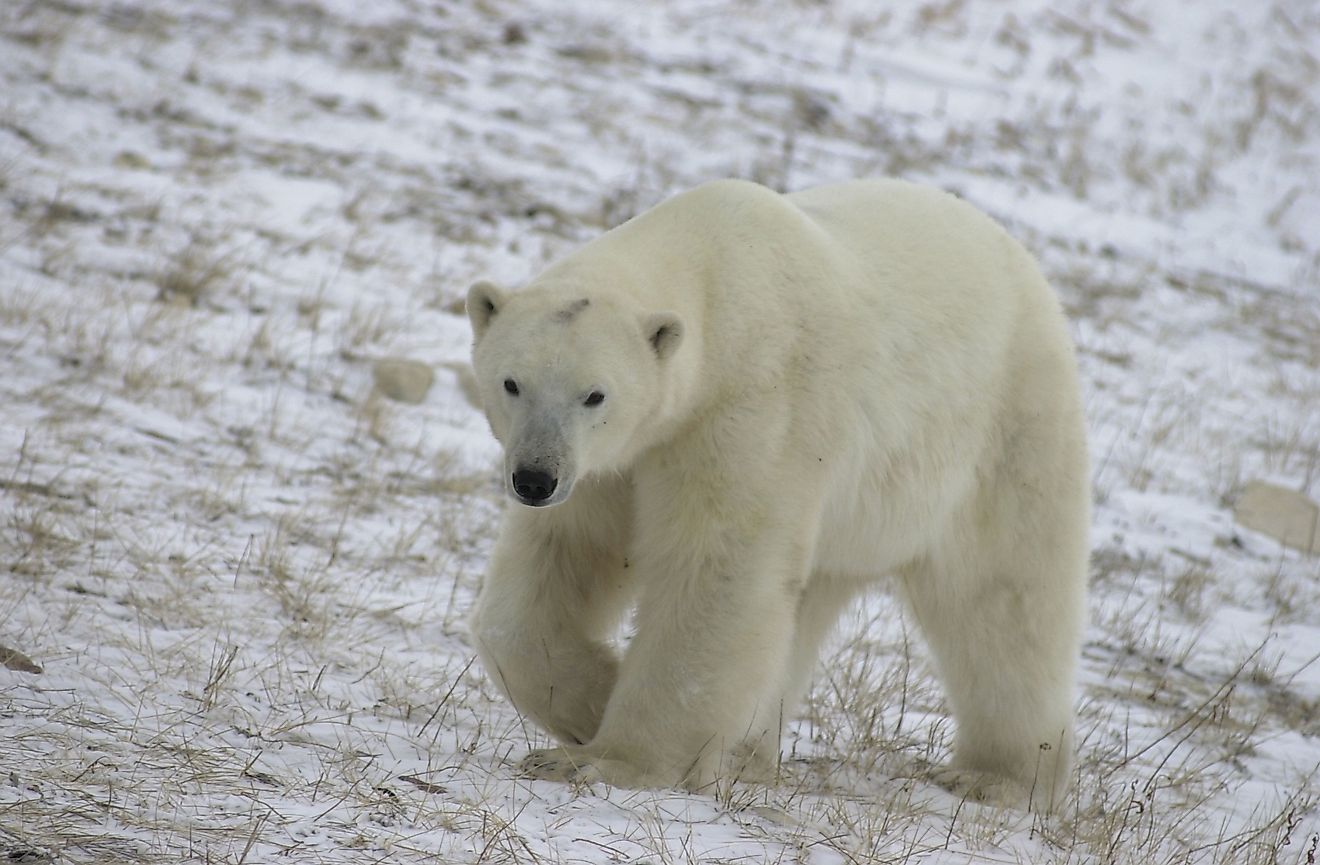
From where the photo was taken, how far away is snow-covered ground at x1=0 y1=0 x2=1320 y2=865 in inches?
127

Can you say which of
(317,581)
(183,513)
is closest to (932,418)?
(317,581)

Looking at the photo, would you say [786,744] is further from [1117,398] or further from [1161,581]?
[1117,398]

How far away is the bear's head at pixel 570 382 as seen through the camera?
133 inches

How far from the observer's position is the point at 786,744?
14.8 ft

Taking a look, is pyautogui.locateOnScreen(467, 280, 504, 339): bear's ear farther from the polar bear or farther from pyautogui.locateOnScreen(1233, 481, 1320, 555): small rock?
pyautogui.locateOnScreen(1233, 481, 1320, 555): small rock

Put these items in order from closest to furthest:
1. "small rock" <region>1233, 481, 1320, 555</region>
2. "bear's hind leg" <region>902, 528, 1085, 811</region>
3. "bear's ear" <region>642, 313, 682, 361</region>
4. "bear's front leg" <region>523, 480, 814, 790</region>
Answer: "bear's ear" <region>642, 313, 682, 361</region> < "bear's front leg" <region>523, 480, 814, 790</region> < "bear's hind leg" <region>902, 528, 1085, 811</region> < "small rock" <region>1233, 481, 1320, 555</region>

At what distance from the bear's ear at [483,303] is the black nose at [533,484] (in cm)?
52

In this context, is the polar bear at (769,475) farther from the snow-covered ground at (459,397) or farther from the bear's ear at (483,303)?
the snow-covered ground at (459,397)

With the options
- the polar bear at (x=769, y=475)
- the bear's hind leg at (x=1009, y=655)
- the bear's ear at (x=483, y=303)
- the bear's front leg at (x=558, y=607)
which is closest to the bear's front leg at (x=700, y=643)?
the polar bear at (x=769, y=475)

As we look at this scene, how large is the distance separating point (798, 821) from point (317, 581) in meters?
2.03

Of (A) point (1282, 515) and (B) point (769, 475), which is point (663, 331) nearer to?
(B) point (769, 475)

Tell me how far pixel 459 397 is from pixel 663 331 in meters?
4.08

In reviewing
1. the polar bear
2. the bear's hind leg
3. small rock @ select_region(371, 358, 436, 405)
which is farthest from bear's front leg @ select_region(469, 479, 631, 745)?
small rock @ select_region(371, 358, 436, 405)

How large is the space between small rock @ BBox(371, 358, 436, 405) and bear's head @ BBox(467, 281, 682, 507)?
370cm
